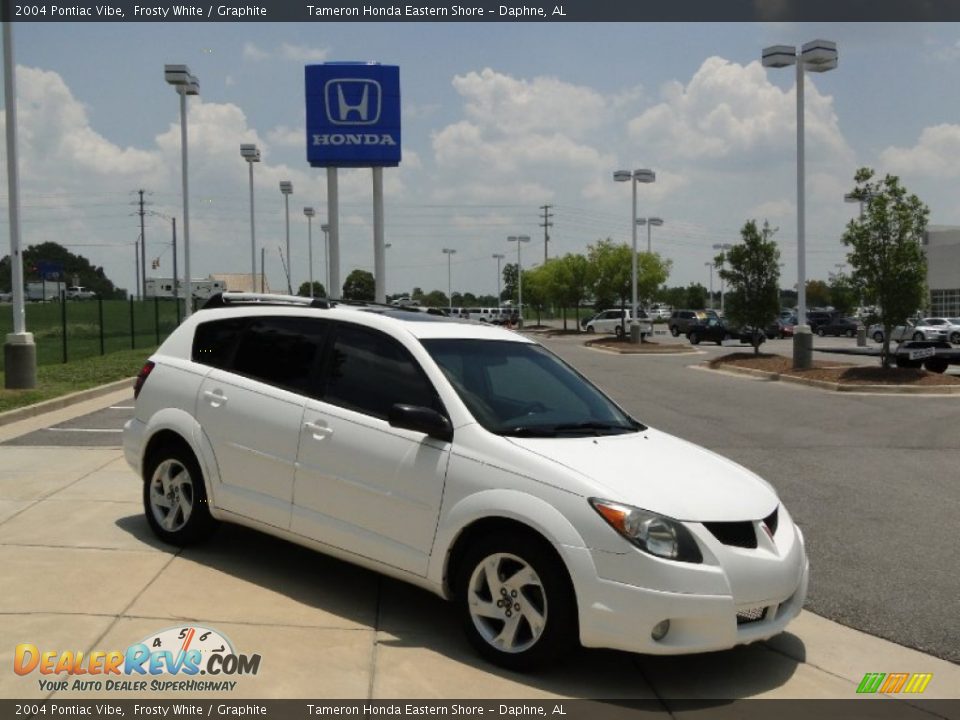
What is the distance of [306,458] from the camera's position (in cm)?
562

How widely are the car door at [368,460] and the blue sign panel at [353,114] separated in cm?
1117

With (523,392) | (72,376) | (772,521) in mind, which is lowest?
(72,376)

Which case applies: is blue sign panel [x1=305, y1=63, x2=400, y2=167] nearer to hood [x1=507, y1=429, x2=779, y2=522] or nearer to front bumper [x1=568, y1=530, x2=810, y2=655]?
hood [x1=507, y1=429, x2=779, y2=522]

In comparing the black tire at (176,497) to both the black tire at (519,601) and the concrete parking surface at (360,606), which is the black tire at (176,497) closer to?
the concrete parking surface at (360,606)

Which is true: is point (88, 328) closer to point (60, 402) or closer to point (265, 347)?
point (60, 402)

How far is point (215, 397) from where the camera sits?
6.30 m

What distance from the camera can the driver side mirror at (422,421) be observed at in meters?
5.00

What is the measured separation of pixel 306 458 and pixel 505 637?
164cm

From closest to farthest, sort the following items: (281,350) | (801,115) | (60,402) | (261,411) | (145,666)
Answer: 1. (145,666)
2. (261,411)
3. (281,350)
4. (60,402)
5. (801,115)

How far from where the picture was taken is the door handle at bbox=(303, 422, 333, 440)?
5547 millimetres

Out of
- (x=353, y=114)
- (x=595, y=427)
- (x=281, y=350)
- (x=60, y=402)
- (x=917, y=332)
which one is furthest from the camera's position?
(x=917, y=332)

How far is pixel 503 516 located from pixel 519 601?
1.34 ft

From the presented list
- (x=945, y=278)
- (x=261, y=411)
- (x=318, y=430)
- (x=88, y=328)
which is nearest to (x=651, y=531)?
(x=318, y=430)

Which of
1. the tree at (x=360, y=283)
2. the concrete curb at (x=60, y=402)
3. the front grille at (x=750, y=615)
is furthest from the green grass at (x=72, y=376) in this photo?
the tree at (x=360, y=283)
